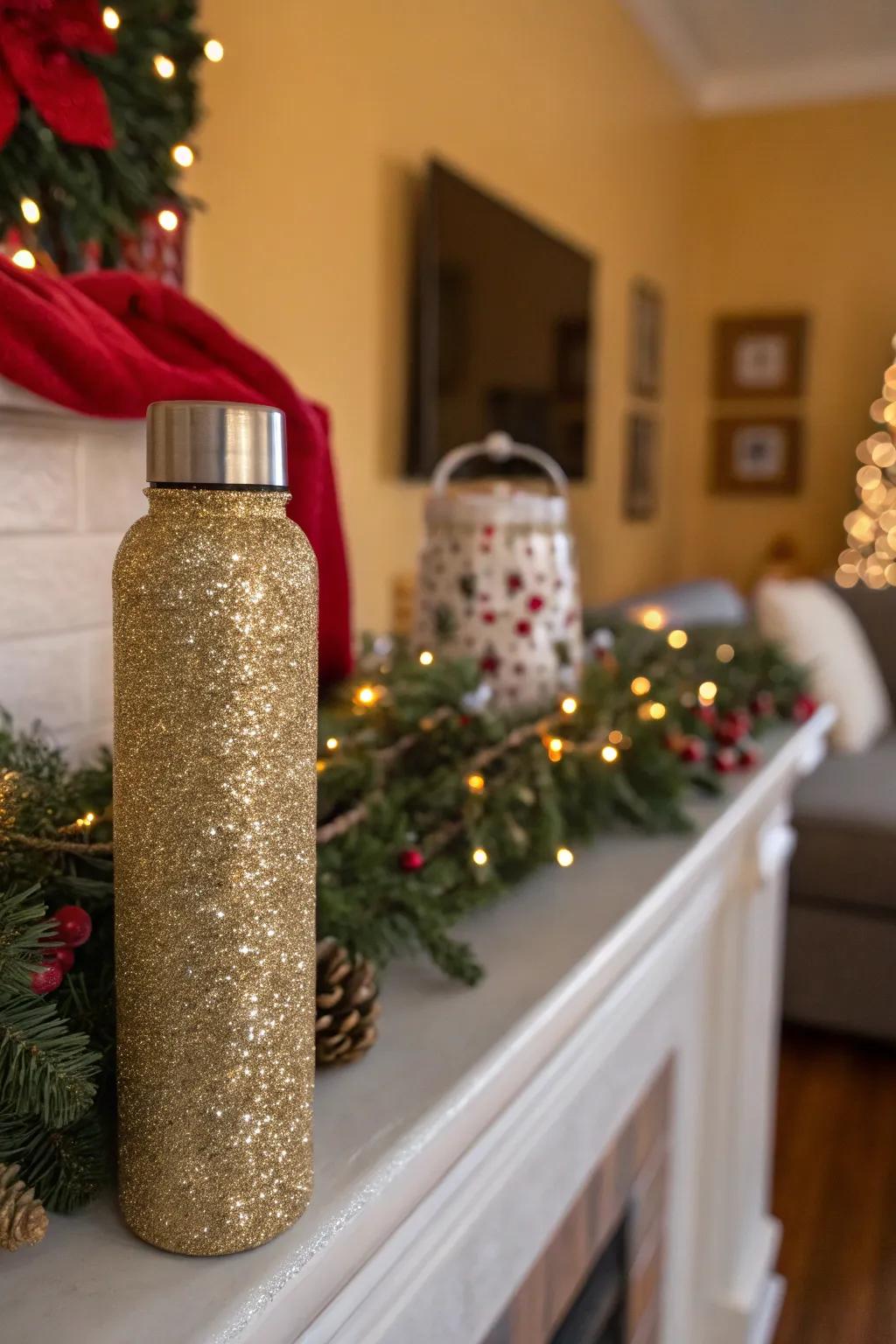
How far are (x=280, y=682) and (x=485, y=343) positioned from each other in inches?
98.8

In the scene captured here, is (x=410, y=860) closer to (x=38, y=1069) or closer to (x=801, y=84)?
(x=38, y=1069)

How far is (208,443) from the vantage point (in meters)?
0.39

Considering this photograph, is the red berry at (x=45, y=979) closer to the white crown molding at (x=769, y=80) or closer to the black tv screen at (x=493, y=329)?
the black tv screen at (x=493, y=329)

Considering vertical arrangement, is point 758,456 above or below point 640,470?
above

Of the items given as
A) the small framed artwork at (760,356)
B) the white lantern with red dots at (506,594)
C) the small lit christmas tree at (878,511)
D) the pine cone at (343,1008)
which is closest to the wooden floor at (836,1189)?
the white lantern with red dots at (506,594)

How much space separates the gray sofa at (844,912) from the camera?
2.44 meters

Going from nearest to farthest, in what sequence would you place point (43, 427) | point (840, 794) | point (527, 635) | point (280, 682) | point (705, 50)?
point (280, 682) < point (43, 427) < point (527, 635) < point (840, 794) < point (705, 50)

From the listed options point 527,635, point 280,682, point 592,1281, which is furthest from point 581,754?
point 280,682

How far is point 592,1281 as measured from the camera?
0.95 m

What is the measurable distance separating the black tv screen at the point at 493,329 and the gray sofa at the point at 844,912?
118 cm

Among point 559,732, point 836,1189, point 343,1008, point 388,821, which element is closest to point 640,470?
point 836,1189

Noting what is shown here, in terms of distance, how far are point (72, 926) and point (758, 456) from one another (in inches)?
193

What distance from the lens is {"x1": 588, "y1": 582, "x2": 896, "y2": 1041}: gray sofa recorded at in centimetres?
244

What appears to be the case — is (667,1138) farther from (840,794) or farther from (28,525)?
(840,794)
